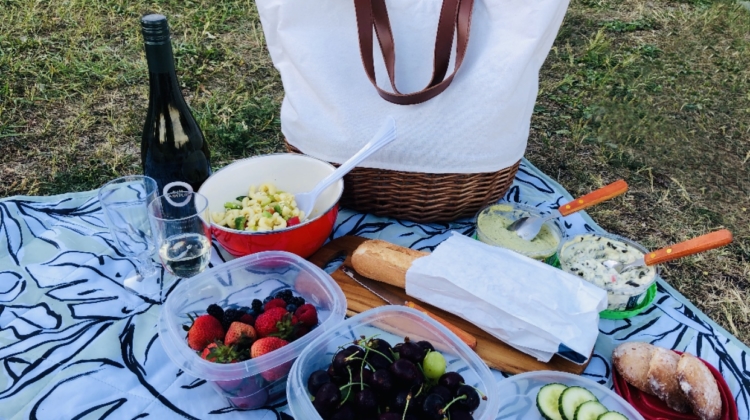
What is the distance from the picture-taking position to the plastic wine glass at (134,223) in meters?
1.23

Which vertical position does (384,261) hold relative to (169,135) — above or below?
below

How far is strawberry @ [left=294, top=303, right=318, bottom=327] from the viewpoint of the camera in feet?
3.45

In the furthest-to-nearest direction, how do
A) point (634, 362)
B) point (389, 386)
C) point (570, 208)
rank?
point (570, 208) < point (634, 362) < point (389, 386)

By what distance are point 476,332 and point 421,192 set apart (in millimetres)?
444

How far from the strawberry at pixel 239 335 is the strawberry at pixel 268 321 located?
1 cm

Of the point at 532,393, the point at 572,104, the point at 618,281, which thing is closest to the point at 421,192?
the point at 618,281

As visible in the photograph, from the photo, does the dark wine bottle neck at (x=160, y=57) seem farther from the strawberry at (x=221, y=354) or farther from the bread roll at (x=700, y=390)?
the bread roll at (x=700, y=390)

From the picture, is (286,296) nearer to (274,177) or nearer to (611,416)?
(274,177)

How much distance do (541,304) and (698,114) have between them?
2.33m

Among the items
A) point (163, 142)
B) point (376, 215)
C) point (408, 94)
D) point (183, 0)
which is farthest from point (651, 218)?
point (183, 0)

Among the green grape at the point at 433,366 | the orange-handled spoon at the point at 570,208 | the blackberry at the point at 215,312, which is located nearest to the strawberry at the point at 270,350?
the blackberry at the point at 215,312

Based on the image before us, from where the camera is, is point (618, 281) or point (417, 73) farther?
point (417, 73)

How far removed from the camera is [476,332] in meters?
1.20

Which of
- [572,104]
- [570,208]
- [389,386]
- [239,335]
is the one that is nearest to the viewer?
[389,386]
